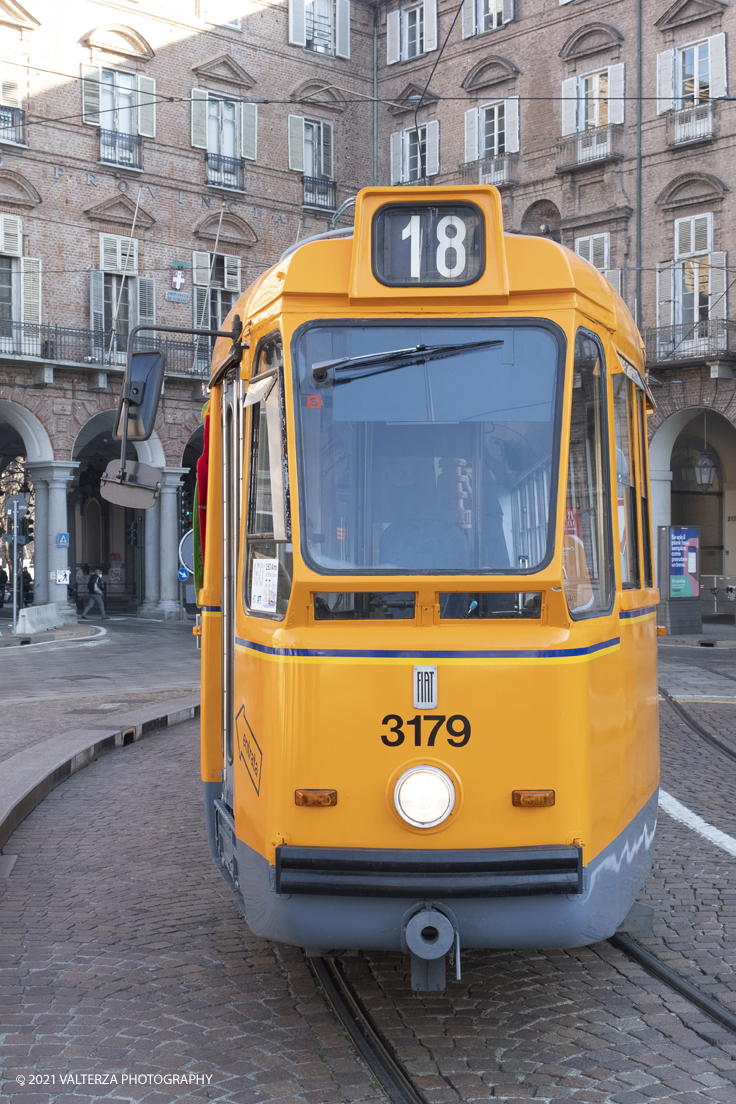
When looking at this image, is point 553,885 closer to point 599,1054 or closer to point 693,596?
point 599,1054

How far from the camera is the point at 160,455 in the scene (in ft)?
108

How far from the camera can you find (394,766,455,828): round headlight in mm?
3867

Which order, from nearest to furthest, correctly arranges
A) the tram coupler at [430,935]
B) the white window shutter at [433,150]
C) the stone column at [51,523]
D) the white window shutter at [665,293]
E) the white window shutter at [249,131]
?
1. the tram coupler at [430,935]
2. the white window shutter at [665,293]
3. the stone column at [51,523]
4. the white window shutter at [249,131]
5. the white window shutter at [433,150]

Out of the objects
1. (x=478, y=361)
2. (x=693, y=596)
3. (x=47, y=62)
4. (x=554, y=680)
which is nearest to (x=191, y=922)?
(x=554, y=680)

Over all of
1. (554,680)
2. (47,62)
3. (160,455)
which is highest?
(47,62)

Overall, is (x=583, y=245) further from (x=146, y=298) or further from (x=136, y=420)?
(x=136, y=420)

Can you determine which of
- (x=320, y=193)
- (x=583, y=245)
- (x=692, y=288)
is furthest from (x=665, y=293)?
(x=320, y=193)

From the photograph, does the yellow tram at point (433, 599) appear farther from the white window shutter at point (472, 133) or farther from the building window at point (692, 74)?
the white window shutter at point (472, 133)

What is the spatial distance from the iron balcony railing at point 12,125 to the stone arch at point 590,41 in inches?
519

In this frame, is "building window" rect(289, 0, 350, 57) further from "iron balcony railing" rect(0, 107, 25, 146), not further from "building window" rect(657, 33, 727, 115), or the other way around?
"building window" rect(657, 33, 727, 115)

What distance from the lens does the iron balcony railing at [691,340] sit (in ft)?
93.3

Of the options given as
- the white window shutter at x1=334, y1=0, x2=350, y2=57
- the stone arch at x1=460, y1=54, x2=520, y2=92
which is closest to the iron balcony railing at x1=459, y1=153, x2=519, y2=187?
the stone arch at x1=460, y1=54, x2=520, y2=92

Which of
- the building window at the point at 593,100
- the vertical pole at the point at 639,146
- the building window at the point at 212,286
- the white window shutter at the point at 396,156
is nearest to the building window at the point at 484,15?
the building window at the point at 593,100

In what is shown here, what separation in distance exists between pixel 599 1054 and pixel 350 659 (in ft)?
4.97
